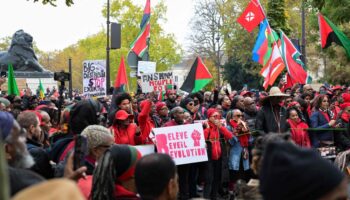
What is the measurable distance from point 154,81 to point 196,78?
99 cm

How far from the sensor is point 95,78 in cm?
1515

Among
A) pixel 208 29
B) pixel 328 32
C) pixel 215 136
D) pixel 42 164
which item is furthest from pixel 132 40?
pixel 42 164

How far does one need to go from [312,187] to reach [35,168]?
3039 millimetres

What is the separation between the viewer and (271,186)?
2.69 meters

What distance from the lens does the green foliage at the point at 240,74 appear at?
160 ft

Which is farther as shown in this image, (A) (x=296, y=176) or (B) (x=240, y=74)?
(B) (x=240, y=74)

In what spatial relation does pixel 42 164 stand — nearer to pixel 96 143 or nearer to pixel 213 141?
pixel 96 143

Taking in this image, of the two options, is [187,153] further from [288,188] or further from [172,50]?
[172,50]

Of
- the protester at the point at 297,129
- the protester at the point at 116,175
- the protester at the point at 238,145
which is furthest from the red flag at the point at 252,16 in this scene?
the protester at the point at 116,175

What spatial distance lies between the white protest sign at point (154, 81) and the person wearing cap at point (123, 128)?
4.66 m

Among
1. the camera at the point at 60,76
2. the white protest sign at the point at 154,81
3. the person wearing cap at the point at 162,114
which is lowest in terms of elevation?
the person wearing cap at the point at 162,114

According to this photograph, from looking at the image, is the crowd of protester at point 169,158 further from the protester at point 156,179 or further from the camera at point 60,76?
the camera at point 60,76

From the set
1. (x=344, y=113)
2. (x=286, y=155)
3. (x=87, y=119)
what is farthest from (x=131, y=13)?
(x=286, y=155)

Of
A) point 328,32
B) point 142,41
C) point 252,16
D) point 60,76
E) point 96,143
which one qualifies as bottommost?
point 96,143
